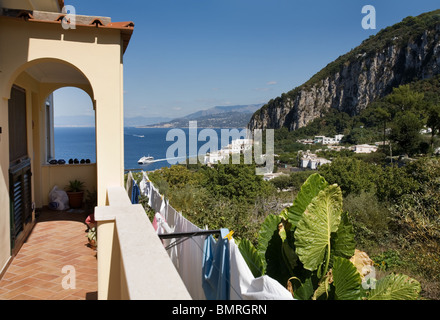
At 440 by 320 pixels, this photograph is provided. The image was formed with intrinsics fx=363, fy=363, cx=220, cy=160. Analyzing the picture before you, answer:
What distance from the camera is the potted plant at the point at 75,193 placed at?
320 inches

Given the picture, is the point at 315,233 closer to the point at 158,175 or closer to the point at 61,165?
the point at 61,165

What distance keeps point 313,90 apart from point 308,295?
3751 inches

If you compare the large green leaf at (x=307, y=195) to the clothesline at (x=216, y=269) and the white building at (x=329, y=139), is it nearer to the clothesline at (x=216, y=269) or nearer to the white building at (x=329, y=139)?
the clothesline at (x=216, y=269)

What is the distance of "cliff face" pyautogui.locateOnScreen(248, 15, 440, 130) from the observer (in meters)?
69.6

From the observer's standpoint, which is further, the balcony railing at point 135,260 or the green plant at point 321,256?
the green plant at point 321,256

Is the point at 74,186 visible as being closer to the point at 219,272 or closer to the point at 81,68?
the point at 81,68

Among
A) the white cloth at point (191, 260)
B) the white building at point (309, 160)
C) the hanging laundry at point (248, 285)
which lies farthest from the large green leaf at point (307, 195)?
the white building at point (309, 160)

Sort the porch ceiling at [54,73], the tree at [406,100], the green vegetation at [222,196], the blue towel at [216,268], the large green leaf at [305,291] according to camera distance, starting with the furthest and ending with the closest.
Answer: the tree at [406,100] < the green vegetation at [222,196] < the porch ceiling at [54,73] < the large green leaf at [305,291] < the blue towel at [216,268]

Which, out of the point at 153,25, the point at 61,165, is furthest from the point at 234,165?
the point at 153,25

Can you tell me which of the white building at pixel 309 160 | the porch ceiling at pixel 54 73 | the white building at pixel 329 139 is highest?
the porch ceiling at pixel 54 73

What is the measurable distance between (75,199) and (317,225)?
6097 mm

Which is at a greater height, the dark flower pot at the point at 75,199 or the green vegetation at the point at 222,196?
the dark flower pot at the point at 75,199

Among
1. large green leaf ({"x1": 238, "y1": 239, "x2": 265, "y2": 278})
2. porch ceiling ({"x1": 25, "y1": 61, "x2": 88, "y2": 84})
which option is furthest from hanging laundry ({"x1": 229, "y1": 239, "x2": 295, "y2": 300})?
porch ceiling ({"x1": 25, "y1": 61, "x2": 88, "y2": 84})

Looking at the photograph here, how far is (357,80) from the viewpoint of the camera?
84688 millimetres
